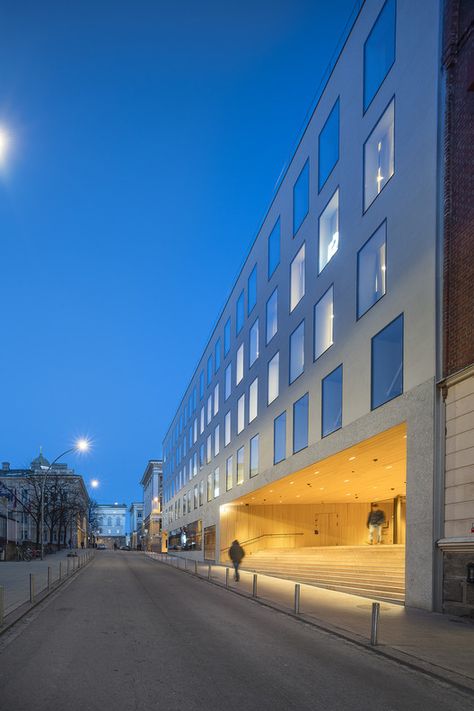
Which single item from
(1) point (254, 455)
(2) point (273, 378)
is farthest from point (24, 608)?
(1) point (254, 455)

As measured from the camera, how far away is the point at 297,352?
101ft

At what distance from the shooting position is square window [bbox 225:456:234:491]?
45.5 metres

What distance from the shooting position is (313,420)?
2756 cm

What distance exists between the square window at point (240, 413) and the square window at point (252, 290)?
5895 millimetres

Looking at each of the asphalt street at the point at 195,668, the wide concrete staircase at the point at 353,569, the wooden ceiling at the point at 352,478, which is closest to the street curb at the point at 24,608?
the asphalt street at the point at 195,668

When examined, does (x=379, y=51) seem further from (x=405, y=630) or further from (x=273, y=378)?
(x=405, y=630)

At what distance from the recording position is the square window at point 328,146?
26094 mm

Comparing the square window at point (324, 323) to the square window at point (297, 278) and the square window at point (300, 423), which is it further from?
the square window at point (297, 278)

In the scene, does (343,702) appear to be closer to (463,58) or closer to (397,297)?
(397,297)


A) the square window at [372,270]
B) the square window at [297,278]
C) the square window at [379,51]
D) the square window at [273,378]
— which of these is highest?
the square window at [379,51]

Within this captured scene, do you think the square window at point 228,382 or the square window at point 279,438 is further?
the square window at point 228,382

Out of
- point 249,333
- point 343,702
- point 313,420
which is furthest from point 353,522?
point 343,702

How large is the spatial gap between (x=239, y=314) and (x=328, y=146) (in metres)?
19.1

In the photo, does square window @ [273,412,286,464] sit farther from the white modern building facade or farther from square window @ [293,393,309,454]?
square window @ [293,393,309,454]
